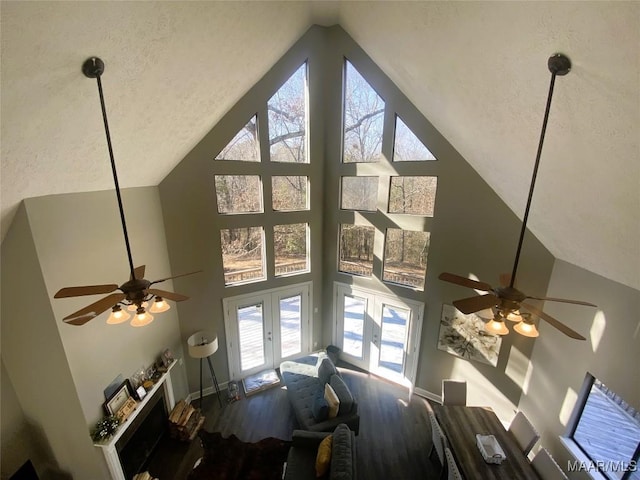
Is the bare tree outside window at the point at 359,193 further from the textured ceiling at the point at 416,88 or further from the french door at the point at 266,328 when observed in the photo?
the french door at the point at 266,328

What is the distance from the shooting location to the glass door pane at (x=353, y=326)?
640 centimetres

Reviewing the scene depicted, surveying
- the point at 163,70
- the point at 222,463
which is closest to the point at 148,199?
the point at 163,70

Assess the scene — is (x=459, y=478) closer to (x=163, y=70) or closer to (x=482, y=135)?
(x=482, y=135)

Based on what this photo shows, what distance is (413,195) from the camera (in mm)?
5277

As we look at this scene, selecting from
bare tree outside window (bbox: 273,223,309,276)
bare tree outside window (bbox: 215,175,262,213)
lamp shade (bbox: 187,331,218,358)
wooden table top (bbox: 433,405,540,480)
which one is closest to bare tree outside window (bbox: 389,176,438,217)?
bare tree outside window (bbox: 273,223,309,276)

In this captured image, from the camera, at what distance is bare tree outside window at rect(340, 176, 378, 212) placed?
18.6ft

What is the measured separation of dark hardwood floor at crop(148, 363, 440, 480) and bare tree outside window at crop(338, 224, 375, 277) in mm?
2414

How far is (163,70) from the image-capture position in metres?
2.84

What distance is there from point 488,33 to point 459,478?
4.44 m

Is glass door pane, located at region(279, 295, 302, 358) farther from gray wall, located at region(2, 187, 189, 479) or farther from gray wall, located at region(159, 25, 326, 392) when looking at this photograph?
gray wall, located at region(2, 187, 189, 479)

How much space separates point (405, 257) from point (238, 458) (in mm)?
4390

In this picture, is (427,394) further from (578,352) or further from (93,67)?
(93,67)

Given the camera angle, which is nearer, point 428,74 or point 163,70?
point 163,70

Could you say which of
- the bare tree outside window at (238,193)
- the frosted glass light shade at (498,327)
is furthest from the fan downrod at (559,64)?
the bare tree outside window at (238,193)
